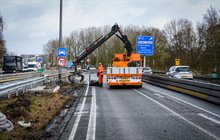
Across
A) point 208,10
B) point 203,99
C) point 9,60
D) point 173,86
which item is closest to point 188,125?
point 203,99

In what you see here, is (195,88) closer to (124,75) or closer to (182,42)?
(124,75)

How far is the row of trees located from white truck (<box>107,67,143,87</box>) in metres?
20.5

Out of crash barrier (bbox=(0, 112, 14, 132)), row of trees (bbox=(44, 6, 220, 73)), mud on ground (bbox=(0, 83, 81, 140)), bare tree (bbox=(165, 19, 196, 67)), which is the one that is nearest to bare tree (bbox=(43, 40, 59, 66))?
row of trees (bbox=(44, 6, 220, 73))

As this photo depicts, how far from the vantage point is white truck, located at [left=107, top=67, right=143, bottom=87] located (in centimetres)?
2206

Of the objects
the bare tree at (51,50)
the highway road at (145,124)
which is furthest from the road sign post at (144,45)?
the bare tree at (51,50)

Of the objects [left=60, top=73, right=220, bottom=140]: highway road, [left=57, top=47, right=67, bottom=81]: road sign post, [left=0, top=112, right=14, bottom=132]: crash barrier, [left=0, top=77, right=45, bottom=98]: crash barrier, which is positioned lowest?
[left=60, top=73, right=220, bottom=140]: highway road

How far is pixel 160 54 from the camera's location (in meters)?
68.2

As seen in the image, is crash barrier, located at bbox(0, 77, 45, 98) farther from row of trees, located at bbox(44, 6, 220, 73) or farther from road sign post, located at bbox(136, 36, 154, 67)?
row of trees, located at bbox(44, 6, 220, 73)

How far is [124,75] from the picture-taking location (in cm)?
2205

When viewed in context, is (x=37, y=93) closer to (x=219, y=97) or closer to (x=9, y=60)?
(x=219, y=97)

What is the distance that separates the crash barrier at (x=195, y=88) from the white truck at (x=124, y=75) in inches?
88.6

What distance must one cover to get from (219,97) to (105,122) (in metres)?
6.17

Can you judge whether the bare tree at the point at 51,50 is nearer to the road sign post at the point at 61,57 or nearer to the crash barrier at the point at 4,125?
the road sign post at the point at 61,57

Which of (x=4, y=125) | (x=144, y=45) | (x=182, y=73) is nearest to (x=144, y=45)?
(x=144, y=45)
